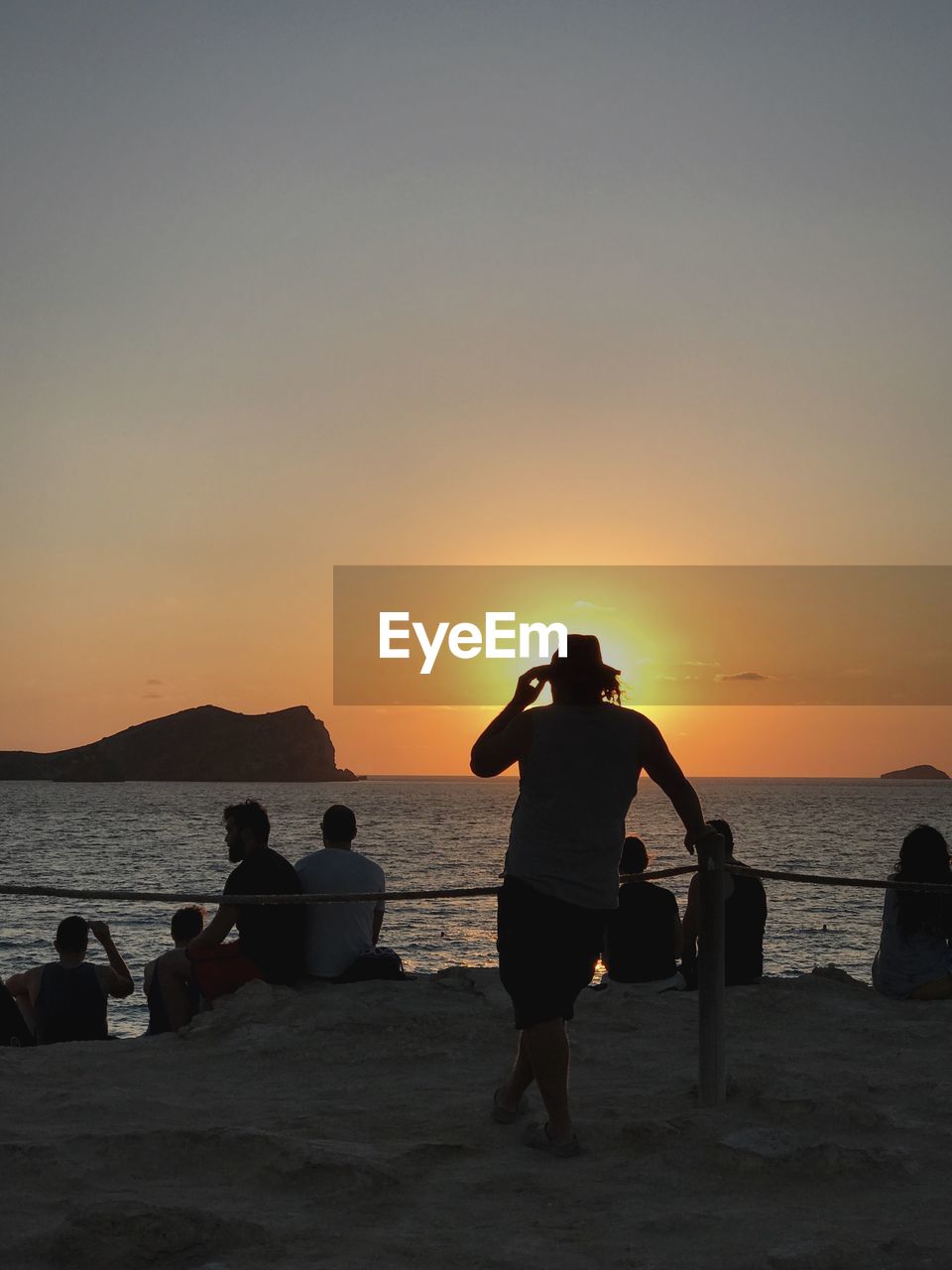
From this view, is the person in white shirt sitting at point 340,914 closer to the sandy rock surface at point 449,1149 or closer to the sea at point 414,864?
the sandy rock surface at point 449,1149

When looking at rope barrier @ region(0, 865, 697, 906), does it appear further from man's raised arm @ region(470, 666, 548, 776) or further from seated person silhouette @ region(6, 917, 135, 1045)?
seated person silhouette @ region(6, 917, 135, 1045)

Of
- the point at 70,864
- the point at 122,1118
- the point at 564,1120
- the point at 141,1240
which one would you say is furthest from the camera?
the point at 70,864

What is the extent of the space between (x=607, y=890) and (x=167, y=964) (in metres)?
3.78

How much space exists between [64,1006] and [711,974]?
435 cm

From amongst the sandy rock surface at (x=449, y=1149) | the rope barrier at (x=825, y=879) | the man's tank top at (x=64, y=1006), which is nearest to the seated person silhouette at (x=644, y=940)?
the sandy rock surface at (x=449, y=1149)

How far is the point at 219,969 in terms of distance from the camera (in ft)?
23.6

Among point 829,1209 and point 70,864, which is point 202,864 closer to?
point 70,864

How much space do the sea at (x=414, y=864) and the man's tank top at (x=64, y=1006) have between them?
12.5 m

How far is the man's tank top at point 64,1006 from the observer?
25.1 ft

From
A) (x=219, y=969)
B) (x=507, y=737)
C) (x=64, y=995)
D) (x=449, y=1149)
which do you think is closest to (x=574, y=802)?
(x=507, y=737)

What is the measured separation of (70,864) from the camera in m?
57.8

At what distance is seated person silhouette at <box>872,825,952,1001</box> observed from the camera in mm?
7402

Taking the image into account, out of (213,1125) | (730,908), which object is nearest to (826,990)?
(730,908)

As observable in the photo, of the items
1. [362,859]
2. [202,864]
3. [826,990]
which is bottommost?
[202,864]
